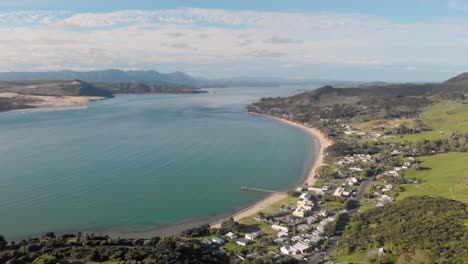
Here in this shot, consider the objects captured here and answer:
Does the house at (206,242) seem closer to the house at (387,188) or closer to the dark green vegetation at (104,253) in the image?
the dark green vegetation at (104,253)

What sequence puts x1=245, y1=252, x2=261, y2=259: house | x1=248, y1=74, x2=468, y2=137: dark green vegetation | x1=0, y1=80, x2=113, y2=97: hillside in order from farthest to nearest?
x1=0, y1=80, x2=113, y2=97: hillside, x1=248, y1=74, x2=468, y2=137: dark green vegetation, x1=245, y1=252, x2=261, y2=259: house

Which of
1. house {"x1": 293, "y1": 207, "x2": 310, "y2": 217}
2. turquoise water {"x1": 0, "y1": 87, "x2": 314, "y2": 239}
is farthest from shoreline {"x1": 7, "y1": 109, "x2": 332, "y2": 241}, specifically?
house {"x1": 293, "y1": 207, "x2": 310, "y2": 217}

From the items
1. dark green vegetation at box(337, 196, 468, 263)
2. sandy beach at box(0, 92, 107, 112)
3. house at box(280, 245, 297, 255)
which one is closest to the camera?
dark green vegetation at box(337, 196, 468, 263)

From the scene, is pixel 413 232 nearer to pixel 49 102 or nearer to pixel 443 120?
pixel 443 120

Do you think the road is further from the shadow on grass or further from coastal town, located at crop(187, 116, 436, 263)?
the shadow on grass

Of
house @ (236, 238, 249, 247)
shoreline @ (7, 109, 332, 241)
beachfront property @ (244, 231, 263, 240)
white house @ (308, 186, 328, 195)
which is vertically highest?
white house @ (308, 186, 328, 195)

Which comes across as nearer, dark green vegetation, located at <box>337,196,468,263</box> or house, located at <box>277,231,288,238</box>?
dark green vegetation, located at <box>337,196,468,263</box>
